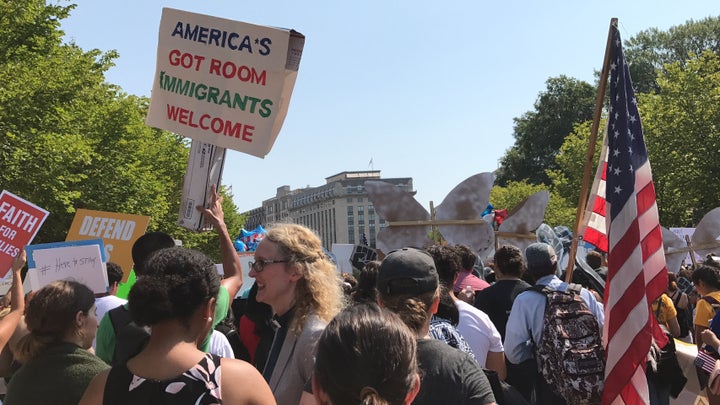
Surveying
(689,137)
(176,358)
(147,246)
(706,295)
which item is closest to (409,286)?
(176,358)

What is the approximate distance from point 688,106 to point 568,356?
32318 mm

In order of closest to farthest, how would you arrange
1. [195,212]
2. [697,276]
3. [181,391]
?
1. [181,391]
2. [195,212]
3. [697,276]

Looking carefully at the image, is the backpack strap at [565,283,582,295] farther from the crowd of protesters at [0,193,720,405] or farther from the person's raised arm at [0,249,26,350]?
the person's raised arm at [0,249,26,350]

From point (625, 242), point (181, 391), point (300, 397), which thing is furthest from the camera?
point (625, 242)

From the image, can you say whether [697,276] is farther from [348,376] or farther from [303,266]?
[348,376]

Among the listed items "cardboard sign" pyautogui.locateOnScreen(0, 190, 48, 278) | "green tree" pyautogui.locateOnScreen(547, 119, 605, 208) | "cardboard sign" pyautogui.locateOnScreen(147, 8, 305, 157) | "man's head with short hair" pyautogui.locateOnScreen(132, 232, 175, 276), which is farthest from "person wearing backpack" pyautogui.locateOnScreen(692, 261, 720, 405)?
"green tree" pyautogui.locateOnScreen(547, 119, 605, 208)

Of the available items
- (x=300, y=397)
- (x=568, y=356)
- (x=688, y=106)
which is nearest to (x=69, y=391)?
(x=300, y=397)

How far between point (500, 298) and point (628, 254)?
1094 mm

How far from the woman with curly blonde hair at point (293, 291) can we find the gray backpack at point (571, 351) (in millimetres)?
2012

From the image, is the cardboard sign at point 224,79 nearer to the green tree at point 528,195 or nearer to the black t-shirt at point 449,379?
the black t-shirt at point 449,379

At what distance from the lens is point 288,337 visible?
339 cm

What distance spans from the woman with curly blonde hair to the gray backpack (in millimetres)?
2012

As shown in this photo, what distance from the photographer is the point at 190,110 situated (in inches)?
212

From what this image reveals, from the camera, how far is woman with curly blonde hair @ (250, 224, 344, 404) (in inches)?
131
